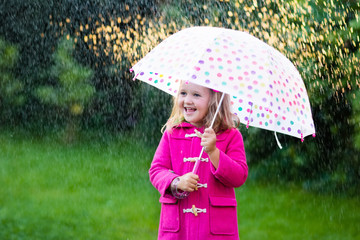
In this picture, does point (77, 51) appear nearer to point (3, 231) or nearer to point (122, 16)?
point (122, 16)

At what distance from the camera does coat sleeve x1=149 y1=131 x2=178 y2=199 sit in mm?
2701

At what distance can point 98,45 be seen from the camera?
29.5ft

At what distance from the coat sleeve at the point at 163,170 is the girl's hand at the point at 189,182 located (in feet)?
0.30

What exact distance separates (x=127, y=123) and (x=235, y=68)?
6821mm

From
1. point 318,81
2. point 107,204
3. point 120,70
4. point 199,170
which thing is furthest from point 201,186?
point 120,70

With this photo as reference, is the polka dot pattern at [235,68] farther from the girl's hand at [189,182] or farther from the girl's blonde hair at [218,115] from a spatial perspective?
the girl's hand at [189,182]

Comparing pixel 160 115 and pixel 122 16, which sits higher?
pixel 122 16

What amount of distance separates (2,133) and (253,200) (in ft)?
13.9

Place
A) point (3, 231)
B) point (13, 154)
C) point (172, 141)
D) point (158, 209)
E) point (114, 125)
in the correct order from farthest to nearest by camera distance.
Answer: point (114, 125)
point (13, 154)
point (158, 209)
point (3, 231)
point (172, 141)

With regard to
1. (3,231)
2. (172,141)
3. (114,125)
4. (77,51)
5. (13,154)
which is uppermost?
(77,51)

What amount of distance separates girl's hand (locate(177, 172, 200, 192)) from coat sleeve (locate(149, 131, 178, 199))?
3.6 inches

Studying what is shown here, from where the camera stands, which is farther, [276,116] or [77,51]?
[77,51]

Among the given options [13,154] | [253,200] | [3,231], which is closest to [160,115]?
[13,154]

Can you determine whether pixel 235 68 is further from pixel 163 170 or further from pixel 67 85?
pixel 67 85
